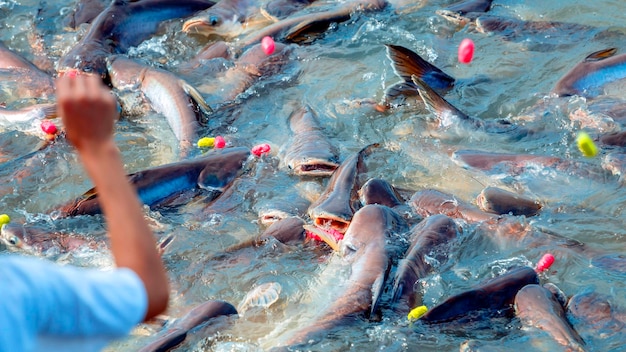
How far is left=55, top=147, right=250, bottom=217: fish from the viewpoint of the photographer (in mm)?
4266

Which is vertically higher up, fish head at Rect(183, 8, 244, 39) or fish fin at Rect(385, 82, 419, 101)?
fish head at Rect(183, 8, 244, 39)

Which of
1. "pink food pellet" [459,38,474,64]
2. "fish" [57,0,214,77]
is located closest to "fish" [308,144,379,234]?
"pink food pellet" [459,38,474,64]

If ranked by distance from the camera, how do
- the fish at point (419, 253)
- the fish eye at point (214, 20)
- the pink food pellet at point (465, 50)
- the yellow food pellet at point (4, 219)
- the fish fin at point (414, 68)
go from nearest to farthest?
the fish at point (419, 253)
the yellow food pellet at point (4, 219)
the pink food pellet at point (465, 50)
the fish fin at point (414, 68)
the fish eye at point (214, 20)

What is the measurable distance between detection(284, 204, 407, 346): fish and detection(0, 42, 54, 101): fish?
2.81 metres

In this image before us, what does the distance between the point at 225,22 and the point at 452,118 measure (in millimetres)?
2320

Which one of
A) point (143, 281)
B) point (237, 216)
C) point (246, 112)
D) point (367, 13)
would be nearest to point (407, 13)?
point (367, 13)

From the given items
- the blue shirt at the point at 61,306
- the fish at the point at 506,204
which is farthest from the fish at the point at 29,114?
the blue shirt at the point at 61,306

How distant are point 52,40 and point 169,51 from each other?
0.98 meters

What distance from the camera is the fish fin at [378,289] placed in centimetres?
337

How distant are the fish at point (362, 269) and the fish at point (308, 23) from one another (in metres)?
2.47

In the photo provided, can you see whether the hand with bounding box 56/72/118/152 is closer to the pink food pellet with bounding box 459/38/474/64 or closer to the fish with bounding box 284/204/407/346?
the fish with bounding box 284/204/407/346

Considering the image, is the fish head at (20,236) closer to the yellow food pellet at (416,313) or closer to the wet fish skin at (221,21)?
the yellow food pellet at (416,313)

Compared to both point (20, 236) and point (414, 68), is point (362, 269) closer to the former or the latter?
point (20, 236)

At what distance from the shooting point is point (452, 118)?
4.87 m
